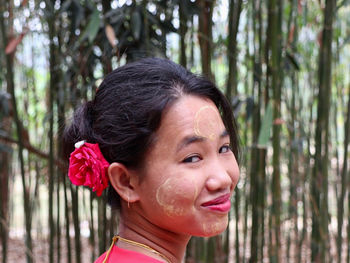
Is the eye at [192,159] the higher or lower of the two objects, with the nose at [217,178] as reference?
higher

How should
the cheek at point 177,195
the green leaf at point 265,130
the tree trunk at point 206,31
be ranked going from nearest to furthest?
the cheek at point 177,195, the green leaf at point 265,130, the tree trunk at point 206,31

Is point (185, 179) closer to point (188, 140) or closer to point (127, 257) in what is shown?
point (188, 140)

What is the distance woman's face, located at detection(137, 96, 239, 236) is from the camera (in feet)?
3.17

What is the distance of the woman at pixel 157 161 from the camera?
0.97m

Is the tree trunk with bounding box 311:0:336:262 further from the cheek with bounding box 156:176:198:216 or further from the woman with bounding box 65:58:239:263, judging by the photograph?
the cheek with bounding box 156:176:198:216

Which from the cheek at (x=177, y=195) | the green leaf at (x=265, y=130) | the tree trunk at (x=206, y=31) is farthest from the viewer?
the tree trunk at (x=206, y=31)

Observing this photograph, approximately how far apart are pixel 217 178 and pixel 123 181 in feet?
0.61

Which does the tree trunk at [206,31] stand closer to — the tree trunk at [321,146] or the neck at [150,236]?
the tree trunk at [321,146]

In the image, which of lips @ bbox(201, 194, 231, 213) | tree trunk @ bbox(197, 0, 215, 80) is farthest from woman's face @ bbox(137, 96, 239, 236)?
tree trunk @ bbox(197, 0, 215, 80)

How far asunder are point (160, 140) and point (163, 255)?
227 millimetres

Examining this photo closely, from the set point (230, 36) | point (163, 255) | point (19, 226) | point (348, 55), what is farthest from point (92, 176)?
point (19, 226)

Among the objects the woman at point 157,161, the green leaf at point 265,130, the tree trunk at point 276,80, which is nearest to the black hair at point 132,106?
the woman at point 157,161

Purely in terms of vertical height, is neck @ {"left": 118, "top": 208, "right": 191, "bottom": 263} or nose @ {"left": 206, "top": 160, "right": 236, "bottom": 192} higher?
nose @ {"left": 206, "top": 160, "right": 236, "bottom": 192}

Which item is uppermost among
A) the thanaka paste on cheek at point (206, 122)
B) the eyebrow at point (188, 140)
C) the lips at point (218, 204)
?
the thanaka paste on cheek at point (206, 122)
